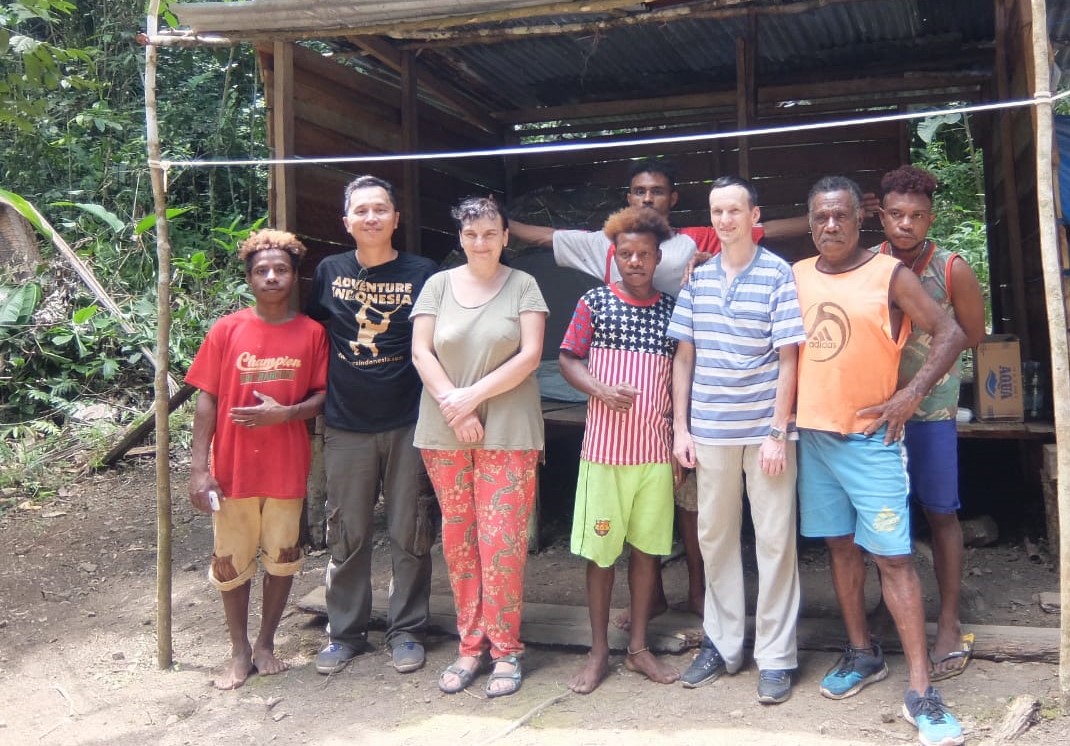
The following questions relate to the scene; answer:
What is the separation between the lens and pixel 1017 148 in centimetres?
489

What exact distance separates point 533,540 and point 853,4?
3.55 metres

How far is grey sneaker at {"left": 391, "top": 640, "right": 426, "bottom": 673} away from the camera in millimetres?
3703

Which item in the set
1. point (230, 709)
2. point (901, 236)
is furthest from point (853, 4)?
point (230, 709)

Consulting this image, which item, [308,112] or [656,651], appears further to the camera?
[308,112]

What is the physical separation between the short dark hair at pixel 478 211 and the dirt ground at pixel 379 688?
1.78 metres

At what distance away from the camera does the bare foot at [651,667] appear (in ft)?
11.3

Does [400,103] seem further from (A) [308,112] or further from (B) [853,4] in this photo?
(B) [853,4]

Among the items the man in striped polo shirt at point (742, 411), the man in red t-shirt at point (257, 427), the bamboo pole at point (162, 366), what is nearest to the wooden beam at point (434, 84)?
the bamboo pole at point (162, 366)

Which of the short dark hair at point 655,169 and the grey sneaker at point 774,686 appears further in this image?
the short dark hair at point 655,169

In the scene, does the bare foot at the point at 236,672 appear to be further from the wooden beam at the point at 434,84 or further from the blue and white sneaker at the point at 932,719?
the wooden beam at the point at 434,84

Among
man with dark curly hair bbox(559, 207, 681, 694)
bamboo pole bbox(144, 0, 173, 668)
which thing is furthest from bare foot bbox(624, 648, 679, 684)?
bamboo pole bbox(144, 0, 173, 668)

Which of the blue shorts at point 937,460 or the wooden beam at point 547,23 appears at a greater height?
the wooden beam at point 547,23

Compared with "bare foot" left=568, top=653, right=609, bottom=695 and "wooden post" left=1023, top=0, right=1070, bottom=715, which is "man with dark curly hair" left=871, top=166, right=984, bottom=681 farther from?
"bare foot" left=568, top=653, right=609, bottom=695

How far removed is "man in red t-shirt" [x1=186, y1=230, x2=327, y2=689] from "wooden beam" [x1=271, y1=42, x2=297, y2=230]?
995 mm
